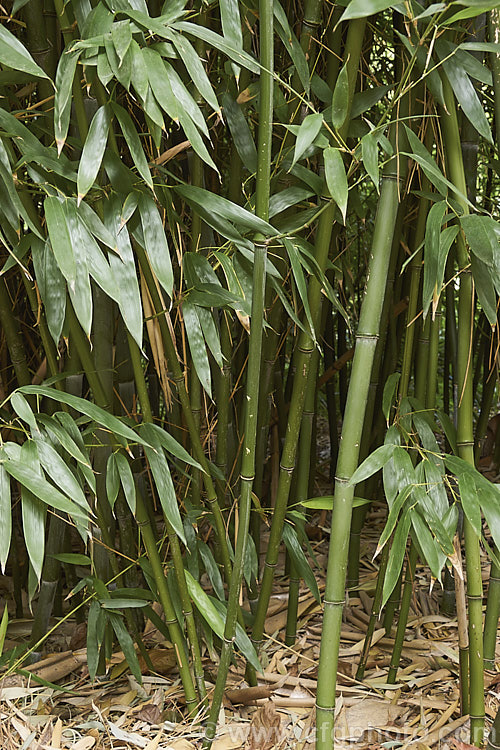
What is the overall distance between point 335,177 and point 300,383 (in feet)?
1.15

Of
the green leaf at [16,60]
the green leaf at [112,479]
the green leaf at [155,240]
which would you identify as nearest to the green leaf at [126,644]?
the green leaf at [112,479]

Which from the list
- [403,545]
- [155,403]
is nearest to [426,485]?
[403,545]

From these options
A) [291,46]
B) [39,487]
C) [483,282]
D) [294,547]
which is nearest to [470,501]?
[483,282]

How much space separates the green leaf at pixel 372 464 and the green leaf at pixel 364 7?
1.58ft

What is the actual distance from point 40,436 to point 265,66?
0.50 meters

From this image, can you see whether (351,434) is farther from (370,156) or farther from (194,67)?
(194,67)

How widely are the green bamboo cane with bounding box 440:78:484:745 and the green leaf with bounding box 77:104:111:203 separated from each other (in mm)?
425

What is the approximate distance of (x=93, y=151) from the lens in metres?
0.79

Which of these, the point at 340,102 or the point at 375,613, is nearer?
the point at 340,102

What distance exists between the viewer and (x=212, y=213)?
90cm

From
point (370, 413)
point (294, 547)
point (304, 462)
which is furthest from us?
point (370, 413)

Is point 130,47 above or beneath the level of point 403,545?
above

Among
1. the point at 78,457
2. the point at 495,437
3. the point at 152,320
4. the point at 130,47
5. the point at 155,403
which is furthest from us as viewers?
the point at 495,437

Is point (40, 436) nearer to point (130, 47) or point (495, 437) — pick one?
point (130, 47)
